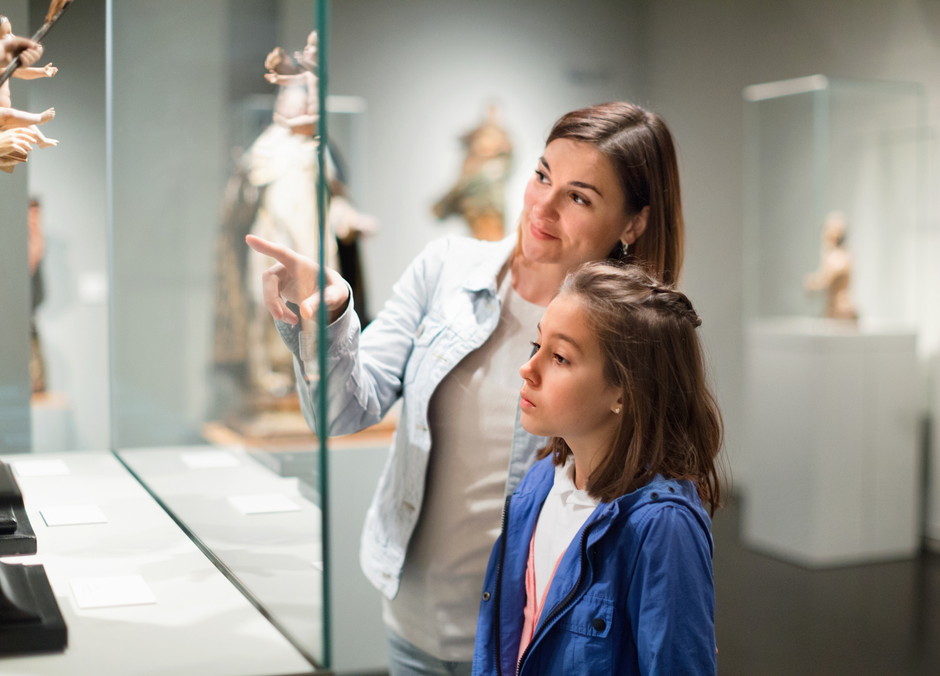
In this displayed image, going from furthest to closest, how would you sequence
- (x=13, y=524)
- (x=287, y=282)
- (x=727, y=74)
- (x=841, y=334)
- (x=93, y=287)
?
(x=727, y=74), (x=841, y=334), (x=93, y=287), (x=13, y=524), (x=287, y=282)

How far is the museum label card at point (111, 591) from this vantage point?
0.88m

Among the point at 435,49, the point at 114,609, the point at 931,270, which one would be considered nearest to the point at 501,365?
the point at 114,609

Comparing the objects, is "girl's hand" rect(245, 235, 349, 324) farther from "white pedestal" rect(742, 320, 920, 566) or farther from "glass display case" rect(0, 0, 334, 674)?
"white pedestal" rect(742, 320, 920, 566)

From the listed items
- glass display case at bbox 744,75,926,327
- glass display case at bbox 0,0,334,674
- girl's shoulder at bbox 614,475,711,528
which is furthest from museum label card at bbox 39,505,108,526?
glass display case at bbox 744,75,926,327

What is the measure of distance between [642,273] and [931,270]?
4330mm

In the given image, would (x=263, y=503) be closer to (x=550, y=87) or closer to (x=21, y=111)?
(x=21, y=111)

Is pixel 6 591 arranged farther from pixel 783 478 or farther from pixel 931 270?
pixel 931 270

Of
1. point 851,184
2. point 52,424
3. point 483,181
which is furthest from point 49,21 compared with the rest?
point 483,181

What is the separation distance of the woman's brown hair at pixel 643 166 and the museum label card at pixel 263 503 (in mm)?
704

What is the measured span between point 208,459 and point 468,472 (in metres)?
0.54

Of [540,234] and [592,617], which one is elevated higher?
[540,234]

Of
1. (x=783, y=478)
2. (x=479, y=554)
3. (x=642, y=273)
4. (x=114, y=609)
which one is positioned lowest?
(x=783, y=478)

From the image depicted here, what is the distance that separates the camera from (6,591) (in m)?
0.82

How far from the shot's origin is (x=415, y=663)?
1.61 m
